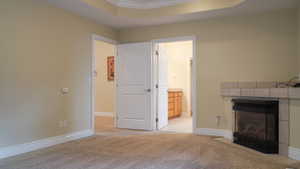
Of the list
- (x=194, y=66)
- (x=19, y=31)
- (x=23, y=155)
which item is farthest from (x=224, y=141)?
(x=19, y=31)

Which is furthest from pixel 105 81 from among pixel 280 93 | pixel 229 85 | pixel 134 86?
pixel 280 93

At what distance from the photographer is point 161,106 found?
5.17 meters

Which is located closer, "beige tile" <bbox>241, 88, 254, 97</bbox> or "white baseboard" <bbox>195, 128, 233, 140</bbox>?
"beige tile" <bbox>241, 88, 254, 97</bbox>

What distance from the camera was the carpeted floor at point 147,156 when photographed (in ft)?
8.79

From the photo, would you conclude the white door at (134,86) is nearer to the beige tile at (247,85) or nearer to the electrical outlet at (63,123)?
the electrical outlet at (63,123)

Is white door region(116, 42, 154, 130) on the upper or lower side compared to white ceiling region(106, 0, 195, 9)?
lower

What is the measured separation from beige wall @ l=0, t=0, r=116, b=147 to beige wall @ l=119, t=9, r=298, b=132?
80.3 inches

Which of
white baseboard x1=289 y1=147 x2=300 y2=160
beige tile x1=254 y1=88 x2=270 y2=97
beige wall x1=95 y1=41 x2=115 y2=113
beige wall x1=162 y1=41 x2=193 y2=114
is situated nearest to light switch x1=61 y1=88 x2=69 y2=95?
beige wall x1=95 y1=41 x2=115 y2=113

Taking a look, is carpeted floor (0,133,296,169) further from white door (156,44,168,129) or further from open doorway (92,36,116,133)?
open doorway (92,36,116,133)

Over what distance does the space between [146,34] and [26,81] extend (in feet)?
9.12

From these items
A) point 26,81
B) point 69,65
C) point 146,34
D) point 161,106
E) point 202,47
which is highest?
point 146,34

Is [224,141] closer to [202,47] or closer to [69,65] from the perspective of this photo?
[202,47]

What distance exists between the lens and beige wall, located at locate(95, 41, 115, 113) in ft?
23.3

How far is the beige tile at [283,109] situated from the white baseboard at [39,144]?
3475 millimetres
